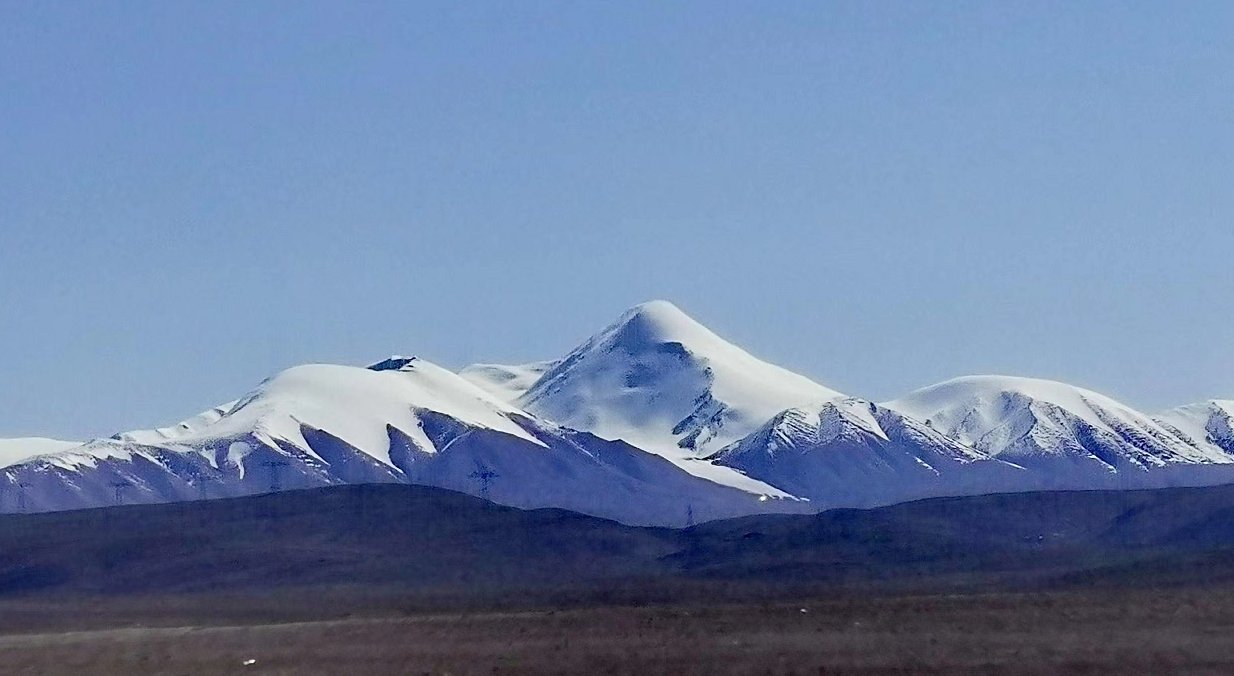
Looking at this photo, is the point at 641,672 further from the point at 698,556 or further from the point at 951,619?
the point at 698,556

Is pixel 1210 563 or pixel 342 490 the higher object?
pixel 342 490

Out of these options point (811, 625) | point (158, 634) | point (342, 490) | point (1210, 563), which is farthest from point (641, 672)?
point (342, 490)

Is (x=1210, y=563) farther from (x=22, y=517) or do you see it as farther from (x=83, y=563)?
(x=22, y=517)

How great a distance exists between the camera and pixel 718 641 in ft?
206

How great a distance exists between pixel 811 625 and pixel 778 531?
61510 mm

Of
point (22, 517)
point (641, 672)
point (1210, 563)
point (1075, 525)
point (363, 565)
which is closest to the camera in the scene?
point (641, 672)

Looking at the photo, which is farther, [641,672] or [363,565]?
[363,565]

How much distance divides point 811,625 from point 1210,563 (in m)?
26.6

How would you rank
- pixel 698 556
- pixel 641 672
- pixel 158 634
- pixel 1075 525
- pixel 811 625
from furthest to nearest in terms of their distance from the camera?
pixel 1075 525 < pixel 698 556 < pixel 158 634 < pixel 811 625 < pixel 641 672

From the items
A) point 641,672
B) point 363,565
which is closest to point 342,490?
point 363,565

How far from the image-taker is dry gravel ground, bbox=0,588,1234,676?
5628 cm

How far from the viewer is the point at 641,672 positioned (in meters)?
55.2

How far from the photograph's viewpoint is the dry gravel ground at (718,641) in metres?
56.3

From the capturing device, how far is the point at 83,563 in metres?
114
